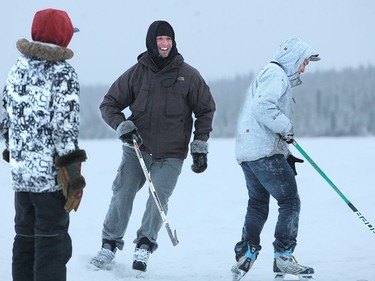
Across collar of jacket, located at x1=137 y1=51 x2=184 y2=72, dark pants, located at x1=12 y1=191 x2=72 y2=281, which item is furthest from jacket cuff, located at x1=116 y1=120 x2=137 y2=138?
dark pants, located at x1=12 y1=191 x2=72 y2=281

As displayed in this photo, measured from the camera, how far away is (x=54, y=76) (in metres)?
3.91

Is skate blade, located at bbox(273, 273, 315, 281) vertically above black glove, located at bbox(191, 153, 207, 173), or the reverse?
black glove, located at bbox(191, 153, 207, 173)

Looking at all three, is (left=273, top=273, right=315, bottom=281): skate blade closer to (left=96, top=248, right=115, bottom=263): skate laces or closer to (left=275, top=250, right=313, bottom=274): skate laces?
(left=275, top=250, right=313, bottom=274): skate laces

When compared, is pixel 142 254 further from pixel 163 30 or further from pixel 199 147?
pixel 163 30

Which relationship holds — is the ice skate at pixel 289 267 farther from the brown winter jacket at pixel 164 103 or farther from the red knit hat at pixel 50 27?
the red knit hat at pixel 50 27

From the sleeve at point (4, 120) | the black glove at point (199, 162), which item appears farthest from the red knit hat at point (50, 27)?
the black glove at point (199, 162)

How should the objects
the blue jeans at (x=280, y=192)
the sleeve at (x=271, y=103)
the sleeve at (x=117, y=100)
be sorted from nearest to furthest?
the sleeve at (x=271, y=103)
the blue jeans at (x=280, y=192)
the sleeve at (x=117, y=100)

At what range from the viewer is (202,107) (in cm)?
578

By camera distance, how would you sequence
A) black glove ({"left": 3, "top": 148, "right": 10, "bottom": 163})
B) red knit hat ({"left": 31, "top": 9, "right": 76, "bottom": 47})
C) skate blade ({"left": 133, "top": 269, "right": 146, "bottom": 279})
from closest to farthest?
red knit hat ({"left": 31, "top": 9, "right": 76, "bottom": 47}) < black glove ({"left": 3, "top": 148, "right": 10, "bottom": 163}) < skate blade ({"left": 133, "top": 269, "right": 146, "bottom": 279})

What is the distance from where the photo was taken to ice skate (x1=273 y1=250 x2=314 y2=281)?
5301 mm

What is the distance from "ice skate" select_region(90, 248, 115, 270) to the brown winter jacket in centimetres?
85

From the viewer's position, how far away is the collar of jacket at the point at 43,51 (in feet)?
12.9

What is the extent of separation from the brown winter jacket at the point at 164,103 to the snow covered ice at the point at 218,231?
1.07m

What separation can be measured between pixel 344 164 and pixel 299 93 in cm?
5351
